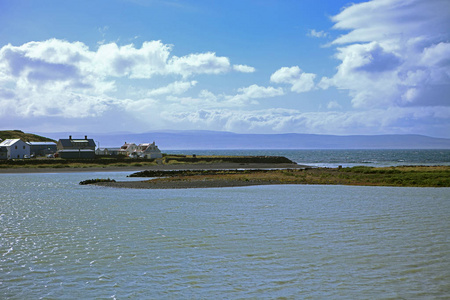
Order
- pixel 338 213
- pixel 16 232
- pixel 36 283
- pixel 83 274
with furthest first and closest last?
pixel 338 213 < pixel 16 232 < pixel 83 274 < pixel 36 283

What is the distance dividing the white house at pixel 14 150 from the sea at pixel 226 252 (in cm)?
9948

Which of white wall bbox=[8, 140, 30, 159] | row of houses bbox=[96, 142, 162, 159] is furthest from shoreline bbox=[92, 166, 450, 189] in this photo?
white wall bbox=[8, 140, 30, 159]

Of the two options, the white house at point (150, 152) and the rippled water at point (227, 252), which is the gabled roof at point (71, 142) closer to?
the white house at point (150, 152)

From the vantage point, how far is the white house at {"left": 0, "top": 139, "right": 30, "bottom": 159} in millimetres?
119938

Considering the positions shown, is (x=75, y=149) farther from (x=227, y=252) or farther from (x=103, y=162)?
(x=227, y=252)

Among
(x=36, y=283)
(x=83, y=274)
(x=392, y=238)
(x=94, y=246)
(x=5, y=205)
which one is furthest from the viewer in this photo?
(x=5, y=205)

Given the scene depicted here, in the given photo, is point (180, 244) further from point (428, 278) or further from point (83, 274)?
point (428, 278)

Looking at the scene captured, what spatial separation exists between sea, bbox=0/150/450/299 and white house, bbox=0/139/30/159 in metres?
99.5

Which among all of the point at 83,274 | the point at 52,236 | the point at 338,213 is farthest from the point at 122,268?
the point at 338,213

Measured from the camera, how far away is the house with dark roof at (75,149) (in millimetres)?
120125

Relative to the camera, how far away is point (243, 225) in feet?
76.8

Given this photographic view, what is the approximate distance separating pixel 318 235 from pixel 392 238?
328cm

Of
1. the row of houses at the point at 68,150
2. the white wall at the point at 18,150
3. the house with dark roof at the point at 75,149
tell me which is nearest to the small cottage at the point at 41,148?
the row of houses at the point at 68,150

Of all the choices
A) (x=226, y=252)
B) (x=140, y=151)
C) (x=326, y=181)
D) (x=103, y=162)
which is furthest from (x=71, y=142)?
(x=226, y=252)
